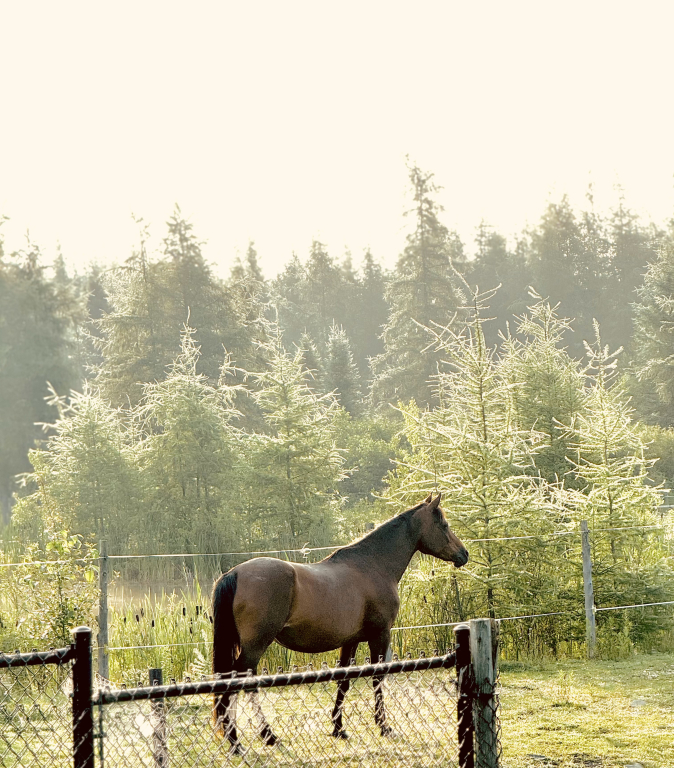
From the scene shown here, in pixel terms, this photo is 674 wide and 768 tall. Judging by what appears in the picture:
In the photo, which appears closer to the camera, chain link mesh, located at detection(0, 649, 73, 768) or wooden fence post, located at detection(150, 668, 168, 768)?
wooden fence post, located at detection(150, 668, 168, 768)

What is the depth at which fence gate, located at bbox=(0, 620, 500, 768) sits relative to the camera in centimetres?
335

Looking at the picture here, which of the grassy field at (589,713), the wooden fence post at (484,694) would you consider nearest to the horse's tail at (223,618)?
the grassy field at (589,713)

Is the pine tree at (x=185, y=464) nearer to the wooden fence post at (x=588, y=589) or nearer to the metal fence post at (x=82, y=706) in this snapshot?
the wooden fence post at (x=588, y=589)

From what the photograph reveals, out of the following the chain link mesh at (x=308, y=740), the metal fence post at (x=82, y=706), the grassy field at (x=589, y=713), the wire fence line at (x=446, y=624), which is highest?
the metal fence post at (x=82, y=706)

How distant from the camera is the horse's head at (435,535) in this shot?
7504mm

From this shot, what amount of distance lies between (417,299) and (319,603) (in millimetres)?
35329

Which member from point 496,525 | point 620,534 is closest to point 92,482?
point 496,525

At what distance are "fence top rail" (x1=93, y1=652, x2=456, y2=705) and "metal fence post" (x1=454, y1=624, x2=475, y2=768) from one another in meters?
0.04

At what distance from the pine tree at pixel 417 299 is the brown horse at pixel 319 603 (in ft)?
107

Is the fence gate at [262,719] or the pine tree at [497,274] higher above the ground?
the pine tree at [497,274]

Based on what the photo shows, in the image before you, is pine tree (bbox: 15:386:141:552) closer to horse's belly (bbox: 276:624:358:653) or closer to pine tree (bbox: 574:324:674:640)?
pine tree (bbox: 574:324:674:640)

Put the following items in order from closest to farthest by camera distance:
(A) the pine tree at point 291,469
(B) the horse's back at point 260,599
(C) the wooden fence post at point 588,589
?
(B) the horse's back at point 260,599 < (C) the wooden fence post at point 588,589 < (A) the pine tree at point 291,469

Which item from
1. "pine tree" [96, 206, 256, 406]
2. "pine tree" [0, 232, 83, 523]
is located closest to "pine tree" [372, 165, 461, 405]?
"pine tree" [96, 206, 256, 406]

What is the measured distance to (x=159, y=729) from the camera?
4238 mm
